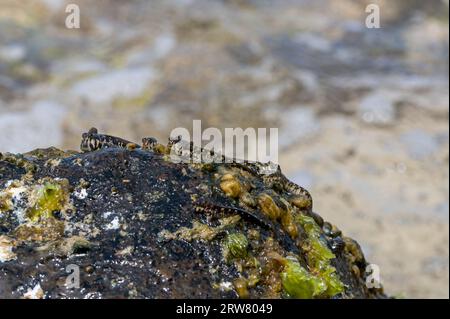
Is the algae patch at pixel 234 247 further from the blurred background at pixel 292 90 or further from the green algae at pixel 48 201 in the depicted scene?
the blurred background at pixel 292 90

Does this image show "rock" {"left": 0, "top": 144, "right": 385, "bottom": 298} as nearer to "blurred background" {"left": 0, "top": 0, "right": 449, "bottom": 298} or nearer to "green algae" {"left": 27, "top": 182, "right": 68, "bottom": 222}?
"green algae" {"left": 27, "top": 182, "right": 68, "bottom": 222}

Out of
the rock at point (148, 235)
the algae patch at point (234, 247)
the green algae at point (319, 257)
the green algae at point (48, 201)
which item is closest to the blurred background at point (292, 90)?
the green algae at point (319, 257)

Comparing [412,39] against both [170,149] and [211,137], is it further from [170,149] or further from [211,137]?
[170,149]

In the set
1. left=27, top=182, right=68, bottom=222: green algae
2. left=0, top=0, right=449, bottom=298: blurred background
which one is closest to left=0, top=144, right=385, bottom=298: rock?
left=27, top=182, right=68, bottom=222: green algae

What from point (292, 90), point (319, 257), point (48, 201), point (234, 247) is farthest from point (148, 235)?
point (292, 90)

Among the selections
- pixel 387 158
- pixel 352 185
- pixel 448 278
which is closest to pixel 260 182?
pixel 448 278
